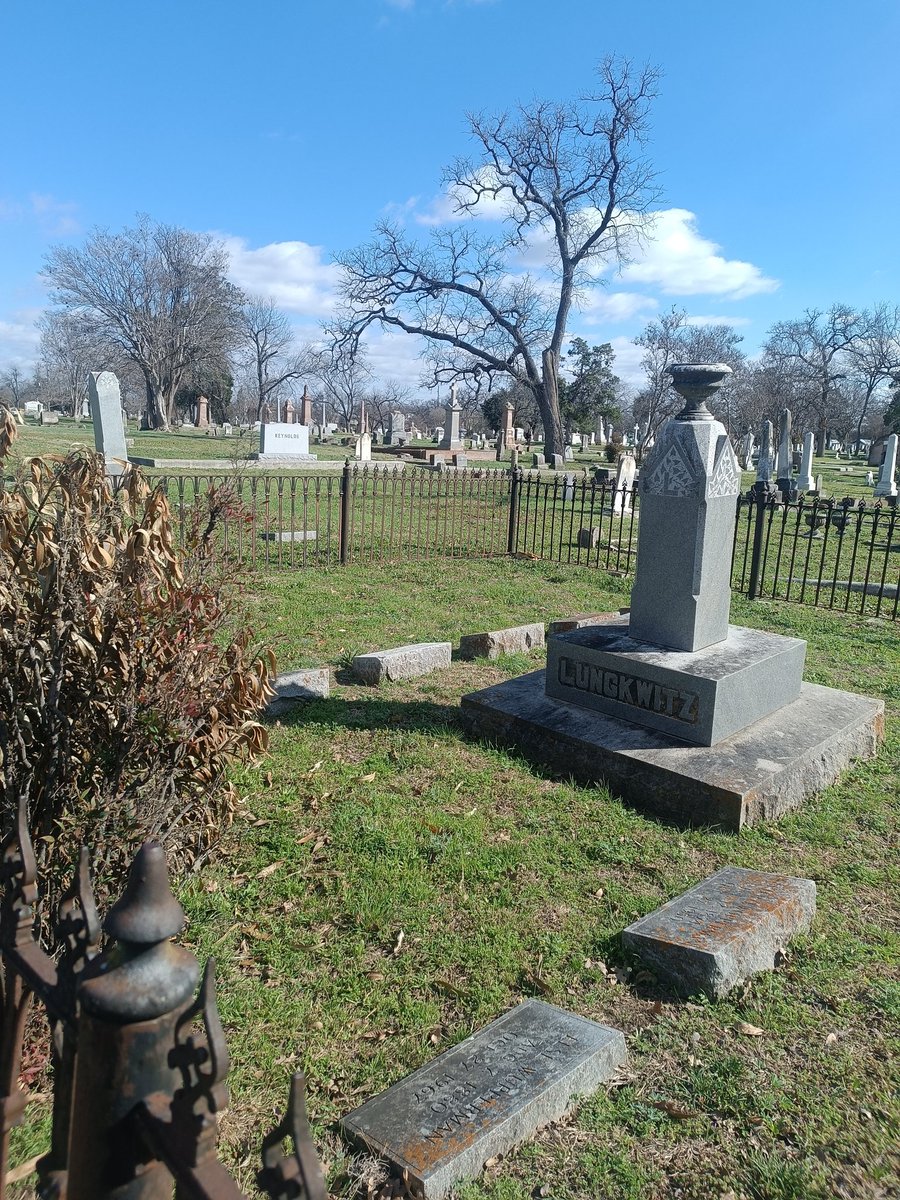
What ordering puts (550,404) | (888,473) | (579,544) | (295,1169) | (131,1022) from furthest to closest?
1. (550,404)
2. (888,473)
3. (579,544)
4. (131,1022)
5. (295,1169)

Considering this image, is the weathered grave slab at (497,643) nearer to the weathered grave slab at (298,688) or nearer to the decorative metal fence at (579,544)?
the weathered grave slab at (298,688)

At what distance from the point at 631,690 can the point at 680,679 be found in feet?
1.20

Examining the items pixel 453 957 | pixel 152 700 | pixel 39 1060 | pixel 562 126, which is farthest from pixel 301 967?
pixel 562 126

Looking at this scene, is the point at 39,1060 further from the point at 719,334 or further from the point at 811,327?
the point at 811,327

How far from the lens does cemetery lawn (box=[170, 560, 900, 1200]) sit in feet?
7.82

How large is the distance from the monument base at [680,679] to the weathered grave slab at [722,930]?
4.52ft

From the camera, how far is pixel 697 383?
→ 5273 millimetres

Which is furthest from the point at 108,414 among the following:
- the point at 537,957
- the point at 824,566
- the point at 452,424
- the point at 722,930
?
the point at 452,424

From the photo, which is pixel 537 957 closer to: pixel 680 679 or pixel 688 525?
pixel 680 679

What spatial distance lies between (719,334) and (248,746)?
59.5 m

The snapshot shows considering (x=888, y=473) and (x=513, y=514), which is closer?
(x=513, y=514)

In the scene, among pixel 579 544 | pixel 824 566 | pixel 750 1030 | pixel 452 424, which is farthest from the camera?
pixel 452 424

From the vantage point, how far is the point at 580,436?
5709 centimetres

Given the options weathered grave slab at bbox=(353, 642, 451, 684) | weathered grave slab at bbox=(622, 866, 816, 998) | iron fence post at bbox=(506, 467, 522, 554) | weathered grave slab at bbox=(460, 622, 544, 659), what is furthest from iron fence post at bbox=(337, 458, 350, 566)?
weathered grave slab at bbox=(622, 866, 816, 998)
